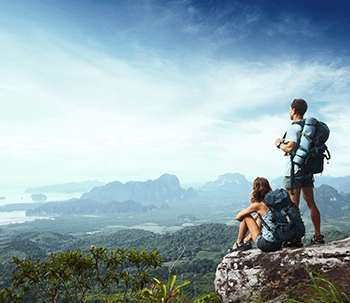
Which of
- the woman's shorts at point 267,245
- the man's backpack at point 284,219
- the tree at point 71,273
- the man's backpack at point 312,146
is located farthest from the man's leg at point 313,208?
the tree at point 71,273

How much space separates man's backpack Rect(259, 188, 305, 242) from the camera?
329 centimetres

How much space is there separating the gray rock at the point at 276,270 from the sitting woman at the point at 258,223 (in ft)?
0.57

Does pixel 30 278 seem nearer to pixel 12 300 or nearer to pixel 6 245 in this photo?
pixel 12 300

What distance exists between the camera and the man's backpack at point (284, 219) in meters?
3.29

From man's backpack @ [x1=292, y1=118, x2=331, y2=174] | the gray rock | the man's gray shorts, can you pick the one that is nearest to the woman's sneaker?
the gray rock

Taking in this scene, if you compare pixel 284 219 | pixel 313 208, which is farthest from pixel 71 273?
pixel 313 208

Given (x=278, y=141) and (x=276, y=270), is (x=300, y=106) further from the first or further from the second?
(x=276, y=270)

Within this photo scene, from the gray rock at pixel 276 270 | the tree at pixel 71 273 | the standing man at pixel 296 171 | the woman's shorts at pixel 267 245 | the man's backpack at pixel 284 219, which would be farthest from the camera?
the tree at pixel 71 273

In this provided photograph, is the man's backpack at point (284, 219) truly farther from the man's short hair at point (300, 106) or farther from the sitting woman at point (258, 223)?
the man's short hair at point (300, 106)

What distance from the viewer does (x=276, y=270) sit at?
317 cm

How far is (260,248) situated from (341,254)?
106 cm

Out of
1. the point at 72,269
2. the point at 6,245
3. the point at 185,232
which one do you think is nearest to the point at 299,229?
the point at 72,269

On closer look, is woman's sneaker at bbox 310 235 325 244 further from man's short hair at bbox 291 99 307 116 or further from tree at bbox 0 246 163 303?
tree at bbox 0 246 163 303

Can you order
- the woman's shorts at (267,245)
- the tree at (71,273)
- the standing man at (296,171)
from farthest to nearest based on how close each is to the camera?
the tree at (71,273), the standing man at (296,171), the woman's shorts at (267,245)
